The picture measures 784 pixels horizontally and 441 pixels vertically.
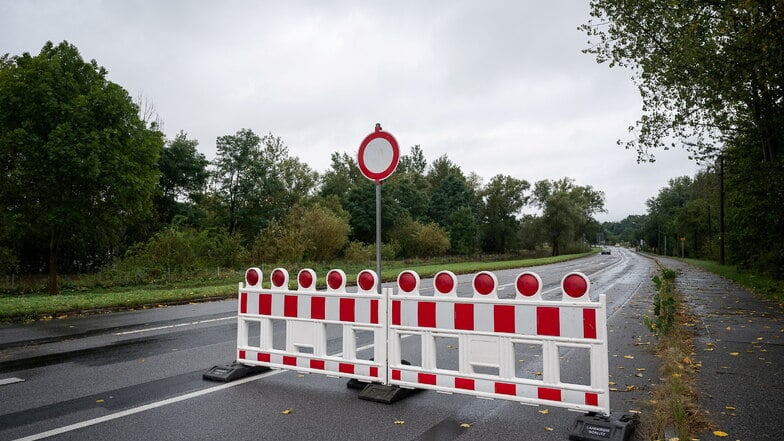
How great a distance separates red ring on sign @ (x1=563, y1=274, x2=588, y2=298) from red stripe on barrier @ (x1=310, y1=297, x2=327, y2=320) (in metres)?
2.65

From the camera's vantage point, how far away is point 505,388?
183 inches

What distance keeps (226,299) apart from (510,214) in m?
80.5

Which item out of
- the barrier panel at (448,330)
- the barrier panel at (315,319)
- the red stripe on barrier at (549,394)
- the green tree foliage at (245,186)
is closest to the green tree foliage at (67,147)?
the barrier panel at (315,319)

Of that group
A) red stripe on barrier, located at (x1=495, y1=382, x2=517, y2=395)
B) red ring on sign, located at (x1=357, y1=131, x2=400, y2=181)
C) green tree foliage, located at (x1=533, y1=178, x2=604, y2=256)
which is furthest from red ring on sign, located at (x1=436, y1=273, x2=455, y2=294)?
green tree foliage, located at (x1=533, y1=178, x2=604, y2=256)

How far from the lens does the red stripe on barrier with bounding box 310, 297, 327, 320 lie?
18.7 feet

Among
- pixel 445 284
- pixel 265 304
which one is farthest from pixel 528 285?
pixel 265 304

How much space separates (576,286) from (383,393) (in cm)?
223

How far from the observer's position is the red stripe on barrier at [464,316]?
15.8ft

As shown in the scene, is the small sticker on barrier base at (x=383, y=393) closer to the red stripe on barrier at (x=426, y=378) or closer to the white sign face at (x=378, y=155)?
the red stripe on barrier at (x=426, y=378)

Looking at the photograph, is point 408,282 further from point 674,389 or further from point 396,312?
point 674,389

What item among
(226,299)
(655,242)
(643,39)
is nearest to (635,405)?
(226,299)

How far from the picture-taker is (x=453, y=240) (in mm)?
75938

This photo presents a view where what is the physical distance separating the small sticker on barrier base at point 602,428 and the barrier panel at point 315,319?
6.53 ft

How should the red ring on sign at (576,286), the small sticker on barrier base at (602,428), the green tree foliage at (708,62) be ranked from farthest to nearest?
the green tree foliage at (708,62)
the red ring on sign at (576,286)
the small sticker on barrier base at (602,428)
